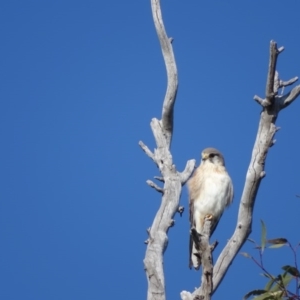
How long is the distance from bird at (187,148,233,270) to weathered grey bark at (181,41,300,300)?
2.17 metres

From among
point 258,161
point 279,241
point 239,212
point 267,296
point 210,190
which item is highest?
point 210,190

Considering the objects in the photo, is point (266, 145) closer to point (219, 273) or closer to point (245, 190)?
point (245, 190)

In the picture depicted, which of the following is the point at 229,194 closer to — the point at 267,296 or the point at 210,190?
the point at 210,190

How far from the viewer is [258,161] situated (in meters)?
4.54

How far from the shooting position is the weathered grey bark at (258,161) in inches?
178

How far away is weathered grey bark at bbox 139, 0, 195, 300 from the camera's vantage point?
485 centimetres

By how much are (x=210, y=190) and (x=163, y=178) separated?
1449 millimetres

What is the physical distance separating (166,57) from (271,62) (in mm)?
1521

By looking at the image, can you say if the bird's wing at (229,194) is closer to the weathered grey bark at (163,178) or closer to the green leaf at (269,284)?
the weathered grey bark at (163,178)

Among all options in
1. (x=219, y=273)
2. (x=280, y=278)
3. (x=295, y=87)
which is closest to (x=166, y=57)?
(x=295, y=87)

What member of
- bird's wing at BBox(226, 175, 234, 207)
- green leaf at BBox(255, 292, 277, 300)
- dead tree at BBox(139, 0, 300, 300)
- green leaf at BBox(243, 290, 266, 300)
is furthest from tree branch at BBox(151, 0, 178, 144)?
green leaf at BBox(255, 292, 277, 300)

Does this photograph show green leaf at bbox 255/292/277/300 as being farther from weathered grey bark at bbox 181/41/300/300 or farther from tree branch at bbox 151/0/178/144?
tree branch at bbox 151/0/178/144

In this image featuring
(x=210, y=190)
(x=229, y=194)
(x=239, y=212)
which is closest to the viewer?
(x=239, y=212)

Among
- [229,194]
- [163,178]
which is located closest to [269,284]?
[163,178]
